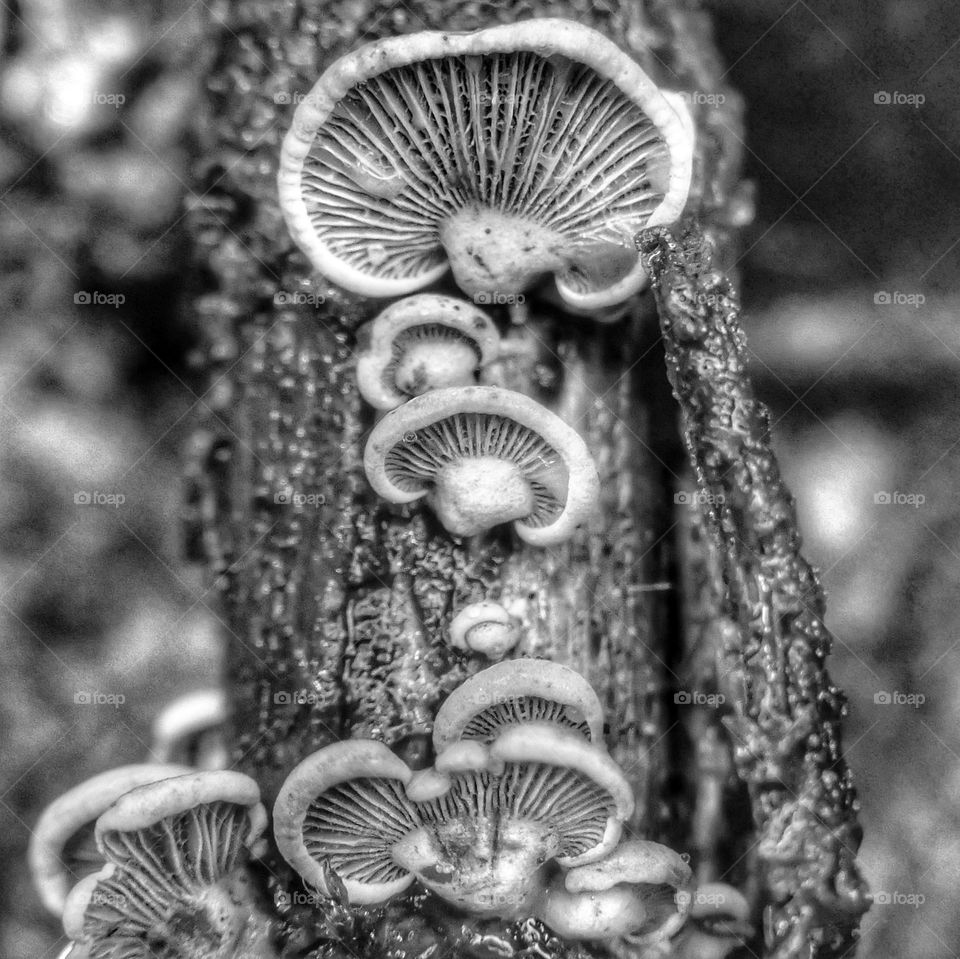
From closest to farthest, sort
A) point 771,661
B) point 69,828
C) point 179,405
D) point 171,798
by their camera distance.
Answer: point 171,798, point 69,828, point 771,661, point 179,405

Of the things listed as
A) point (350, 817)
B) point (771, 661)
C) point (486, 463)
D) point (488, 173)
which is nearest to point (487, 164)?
point (488, 173)

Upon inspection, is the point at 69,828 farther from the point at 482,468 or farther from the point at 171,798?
the point at 482,468

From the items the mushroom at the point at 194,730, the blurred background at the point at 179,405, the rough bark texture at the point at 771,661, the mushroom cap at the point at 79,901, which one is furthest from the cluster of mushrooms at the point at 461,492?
the blurred background at the point at 179,405

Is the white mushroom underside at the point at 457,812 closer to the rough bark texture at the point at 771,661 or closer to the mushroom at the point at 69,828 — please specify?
the mushroom at the point at 69,828

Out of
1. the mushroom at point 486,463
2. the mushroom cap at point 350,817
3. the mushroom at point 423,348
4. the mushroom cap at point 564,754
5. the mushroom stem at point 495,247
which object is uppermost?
the mushroom stem at point 495,247

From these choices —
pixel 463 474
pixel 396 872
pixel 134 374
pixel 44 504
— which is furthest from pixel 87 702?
pixel 463 474

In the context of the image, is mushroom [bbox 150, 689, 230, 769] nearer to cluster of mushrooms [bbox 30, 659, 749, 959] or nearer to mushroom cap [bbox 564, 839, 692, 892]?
cluster of mushrooms [bbox 30, 659, 749, 959]

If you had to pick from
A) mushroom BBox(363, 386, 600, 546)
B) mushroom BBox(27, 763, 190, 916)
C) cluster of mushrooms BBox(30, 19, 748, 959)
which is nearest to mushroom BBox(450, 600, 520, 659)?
cluster of mushrooms BBox(30, 19, 748, 959)
